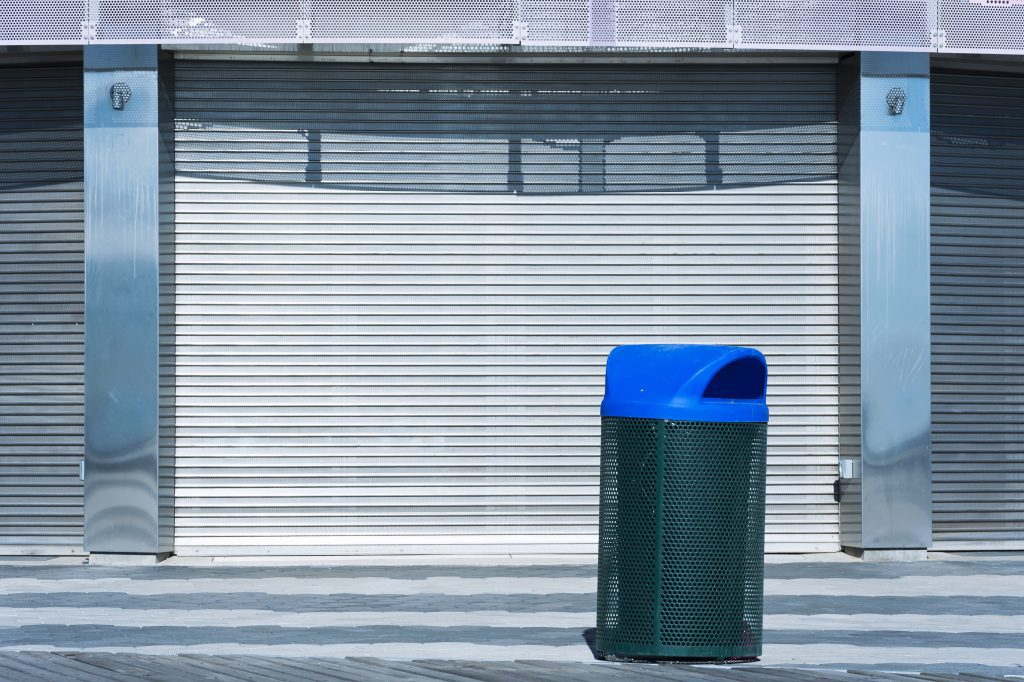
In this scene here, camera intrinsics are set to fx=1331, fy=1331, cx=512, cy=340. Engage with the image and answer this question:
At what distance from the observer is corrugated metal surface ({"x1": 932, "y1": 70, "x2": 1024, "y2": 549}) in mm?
12070

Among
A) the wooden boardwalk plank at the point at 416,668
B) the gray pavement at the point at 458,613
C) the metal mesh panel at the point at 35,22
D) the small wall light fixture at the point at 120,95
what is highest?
the metal mesh panel at the point at 35,22

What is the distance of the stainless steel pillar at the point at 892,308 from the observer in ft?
37.5

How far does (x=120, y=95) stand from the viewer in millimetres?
11242

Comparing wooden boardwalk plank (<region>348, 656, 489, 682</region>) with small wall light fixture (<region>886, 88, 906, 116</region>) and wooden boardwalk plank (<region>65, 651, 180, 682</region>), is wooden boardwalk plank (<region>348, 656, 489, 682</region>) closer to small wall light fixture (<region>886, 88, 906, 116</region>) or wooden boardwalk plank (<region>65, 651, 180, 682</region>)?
wooden boardwalk plank (<region>65, 651, 180, 682</region>)

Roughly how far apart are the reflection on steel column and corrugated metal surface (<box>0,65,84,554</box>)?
67 cm

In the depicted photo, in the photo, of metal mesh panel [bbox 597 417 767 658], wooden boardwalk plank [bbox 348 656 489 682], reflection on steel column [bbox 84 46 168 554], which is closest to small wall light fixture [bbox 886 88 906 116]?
metal mesh panel [bbox 597 417 767 658]

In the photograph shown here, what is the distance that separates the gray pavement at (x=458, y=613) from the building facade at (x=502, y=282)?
2.52 feet

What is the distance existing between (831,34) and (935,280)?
2.47 metres

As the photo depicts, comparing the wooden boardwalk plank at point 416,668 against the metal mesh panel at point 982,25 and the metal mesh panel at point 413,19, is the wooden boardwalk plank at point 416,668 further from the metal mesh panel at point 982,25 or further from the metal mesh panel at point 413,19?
the metal mesh panel at point 982,25

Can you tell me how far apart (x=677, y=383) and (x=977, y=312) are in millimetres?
6109

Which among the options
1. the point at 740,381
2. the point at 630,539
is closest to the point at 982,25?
the point at 740,381

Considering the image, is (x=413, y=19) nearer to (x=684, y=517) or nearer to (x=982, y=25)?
(x=982, y=25)

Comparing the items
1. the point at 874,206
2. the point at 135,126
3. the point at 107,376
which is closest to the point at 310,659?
the point at 107,376

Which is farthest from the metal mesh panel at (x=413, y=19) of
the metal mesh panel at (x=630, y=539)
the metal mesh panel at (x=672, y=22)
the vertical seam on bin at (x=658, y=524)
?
the vertical seam on bin at (x=658, y=524)
